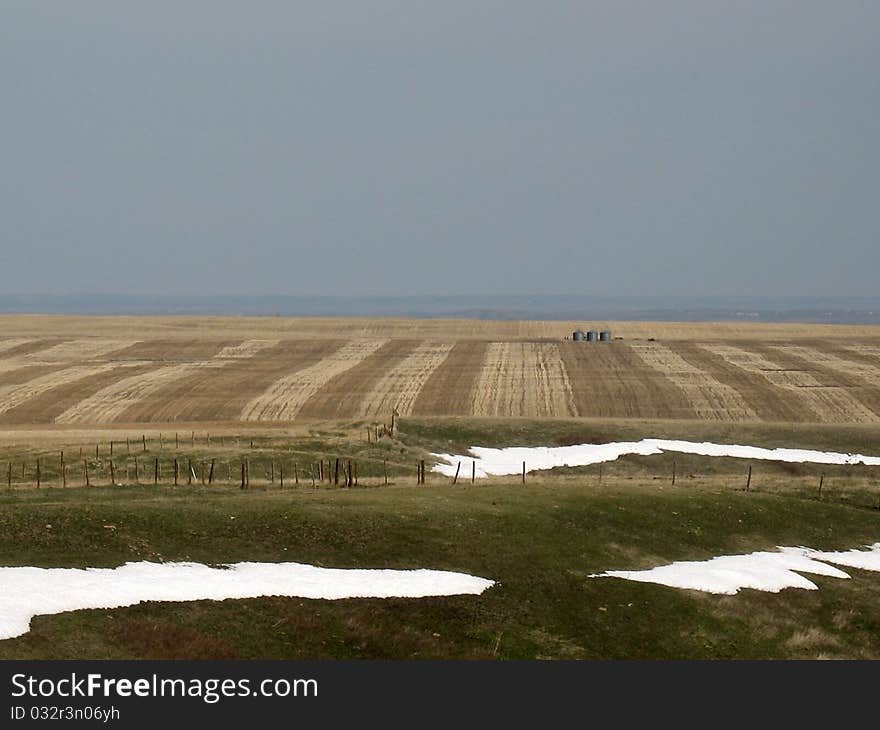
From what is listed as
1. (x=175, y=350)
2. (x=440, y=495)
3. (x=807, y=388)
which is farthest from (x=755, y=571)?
(x=175, y=350)

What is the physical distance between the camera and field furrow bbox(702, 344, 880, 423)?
94.7m

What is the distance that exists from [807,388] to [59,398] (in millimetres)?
70760

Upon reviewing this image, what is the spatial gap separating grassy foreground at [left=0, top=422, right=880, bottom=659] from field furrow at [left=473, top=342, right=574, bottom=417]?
42905 mm

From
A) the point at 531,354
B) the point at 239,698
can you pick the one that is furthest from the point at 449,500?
the point at 531,354

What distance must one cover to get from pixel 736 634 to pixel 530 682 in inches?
456

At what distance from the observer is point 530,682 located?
28.3 meters

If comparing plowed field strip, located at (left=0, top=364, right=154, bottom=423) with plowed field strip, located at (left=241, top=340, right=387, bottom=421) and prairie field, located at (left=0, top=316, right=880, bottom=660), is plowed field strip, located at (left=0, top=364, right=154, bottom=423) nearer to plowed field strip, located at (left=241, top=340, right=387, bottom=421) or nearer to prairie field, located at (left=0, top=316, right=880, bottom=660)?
prairie field, located at (left=0, top=316, right=880, bottom=660)

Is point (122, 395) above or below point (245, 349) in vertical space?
below

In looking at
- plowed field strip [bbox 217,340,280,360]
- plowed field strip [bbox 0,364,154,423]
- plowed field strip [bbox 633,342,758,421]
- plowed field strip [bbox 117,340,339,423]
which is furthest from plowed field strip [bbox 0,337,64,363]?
plowed field strip [bbox 633,342,758,421]

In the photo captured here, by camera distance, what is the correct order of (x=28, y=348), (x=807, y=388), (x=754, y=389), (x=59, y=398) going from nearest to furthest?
(x=59, y=398) → (x=754, y=389) → (x=807, y=388) → (x=28, y=348)

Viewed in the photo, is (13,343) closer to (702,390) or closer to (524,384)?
(524,384)

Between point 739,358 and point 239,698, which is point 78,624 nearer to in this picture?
point 239,698

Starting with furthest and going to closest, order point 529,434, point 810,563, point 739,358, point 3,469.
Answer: point 739,358 → point 529,434 → point 3,469 → point 810,563

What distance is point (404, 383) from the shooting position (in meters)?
111
